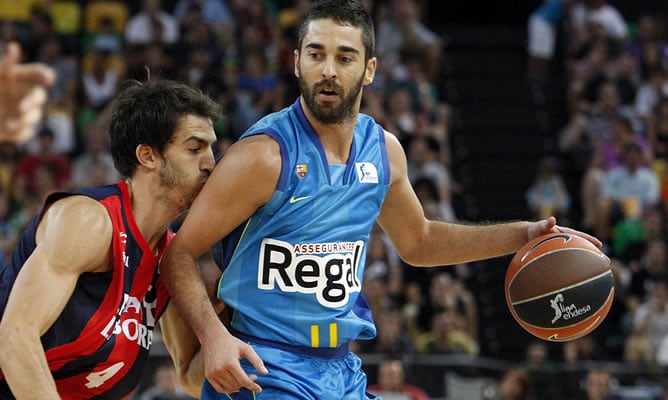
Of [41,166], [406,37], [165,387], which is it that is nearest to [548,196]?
[406,37]

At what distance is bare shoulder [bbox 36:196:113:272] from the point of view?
3.96 meters

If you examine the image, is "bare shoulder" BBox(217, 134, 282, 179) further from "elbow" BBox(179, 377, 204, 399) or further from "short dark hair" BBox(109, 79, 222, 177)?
"elbow" BBox(179, 377, 204, 399)

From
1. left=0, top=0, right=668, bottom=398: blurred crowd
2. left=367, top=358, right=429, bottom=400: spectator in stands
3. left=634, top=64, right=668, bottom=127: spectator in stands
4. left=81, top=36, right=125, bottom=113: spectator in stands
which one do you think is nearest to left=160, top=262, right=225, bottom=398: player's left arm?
left=367, top=358, right=429, bottom=400: spectator in stands

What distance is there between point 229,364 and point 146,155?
99 centimetres

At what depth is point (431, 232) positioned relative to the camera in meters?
5.00

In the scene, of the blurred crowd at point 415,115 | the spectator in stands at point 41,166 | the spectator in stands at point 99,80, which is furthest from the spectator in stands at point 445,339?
the spectator in stands at point 99,80

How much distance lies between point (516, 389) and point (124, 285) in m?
5.98

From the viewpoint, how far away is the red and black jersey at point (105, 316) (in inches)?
164

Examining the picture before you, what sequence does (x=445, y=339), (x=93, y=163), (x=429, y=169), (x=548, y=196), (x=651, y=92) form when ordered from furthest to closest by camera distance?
(x=651, y=92) → (x=548, y=196) → (x=429, y=169) → (x=93, y=163) → (x=445, y=339)

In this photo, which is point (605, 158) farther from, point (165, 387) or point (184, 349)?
point (184, 349)

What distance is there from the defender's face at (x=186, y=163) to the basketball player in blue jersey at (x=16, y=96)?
65cm

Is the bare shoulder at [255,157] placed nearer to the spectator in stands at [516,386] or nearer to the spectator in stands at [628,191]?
the spectator in stands at [516,386]

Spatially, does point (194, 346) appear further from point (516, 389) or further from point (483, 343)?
point (483, 343)

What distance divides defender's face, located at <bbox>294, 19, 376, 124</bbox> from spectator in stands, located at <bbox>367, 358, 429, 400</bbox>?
513 cm
